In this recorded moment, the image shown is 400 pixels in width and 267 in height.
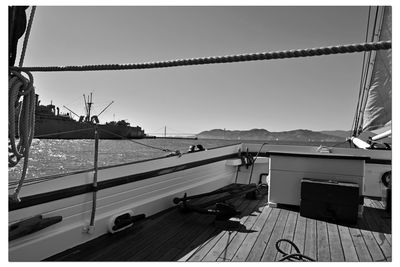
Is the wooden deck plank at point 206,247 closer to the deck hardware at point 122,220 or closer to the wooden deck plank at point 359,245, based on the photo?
the deck hardware at point 122,220

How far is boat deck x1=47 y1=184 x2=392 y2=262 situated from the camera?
293 centimetres

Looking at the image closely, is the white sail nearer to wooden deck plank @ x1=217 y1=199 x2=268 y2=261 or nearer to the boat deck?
the boat deck

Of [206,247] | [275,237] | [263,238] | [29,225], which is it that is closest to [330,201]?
[275,237]

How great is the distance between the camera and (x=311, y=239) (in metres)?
3.45

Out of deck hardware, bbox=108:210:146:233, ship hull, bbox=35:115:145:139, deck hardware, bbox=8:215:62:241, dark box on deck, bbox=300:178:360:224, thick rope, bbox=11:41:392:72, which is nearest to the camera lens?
thick rope, bbox=11:41:392:72

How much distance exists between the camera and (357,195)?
4.00 metres

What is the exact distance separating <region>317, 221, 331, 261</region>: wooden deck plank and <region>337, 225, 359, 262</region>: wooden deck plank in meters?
0.17

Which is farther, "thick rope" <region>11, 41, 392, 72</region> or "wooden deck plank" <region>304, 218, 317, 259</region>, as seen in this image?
"wooden deck plank" <region>304, 218, 317, 259</region>

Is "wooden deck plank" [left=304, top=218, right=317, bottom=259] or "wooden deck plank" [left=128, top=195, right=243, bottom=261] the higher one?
"wooden deck plank" [left=304, top=218, right=317, bottom=259]

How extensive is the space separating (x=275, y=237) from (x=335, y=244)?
677 millimetres

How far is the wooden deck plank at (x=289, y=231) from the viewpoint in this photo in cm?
309

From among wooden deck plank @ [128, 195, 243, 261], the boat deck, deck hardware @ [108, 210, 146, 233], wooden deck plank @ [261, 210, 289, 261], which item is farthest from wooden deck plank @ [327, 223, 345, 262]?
→ deck hardware @ [108, 210, 146, 233]

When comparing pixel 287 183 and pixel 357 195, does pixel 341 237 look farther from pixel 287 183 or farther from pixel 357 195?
pixel 287 183

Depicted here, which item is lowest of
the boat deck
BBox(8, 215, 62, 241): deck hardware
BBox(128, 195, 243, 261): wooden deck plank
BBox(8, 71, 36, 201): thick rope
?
BBox(128, 195, 243, 261): wooden deck plank
